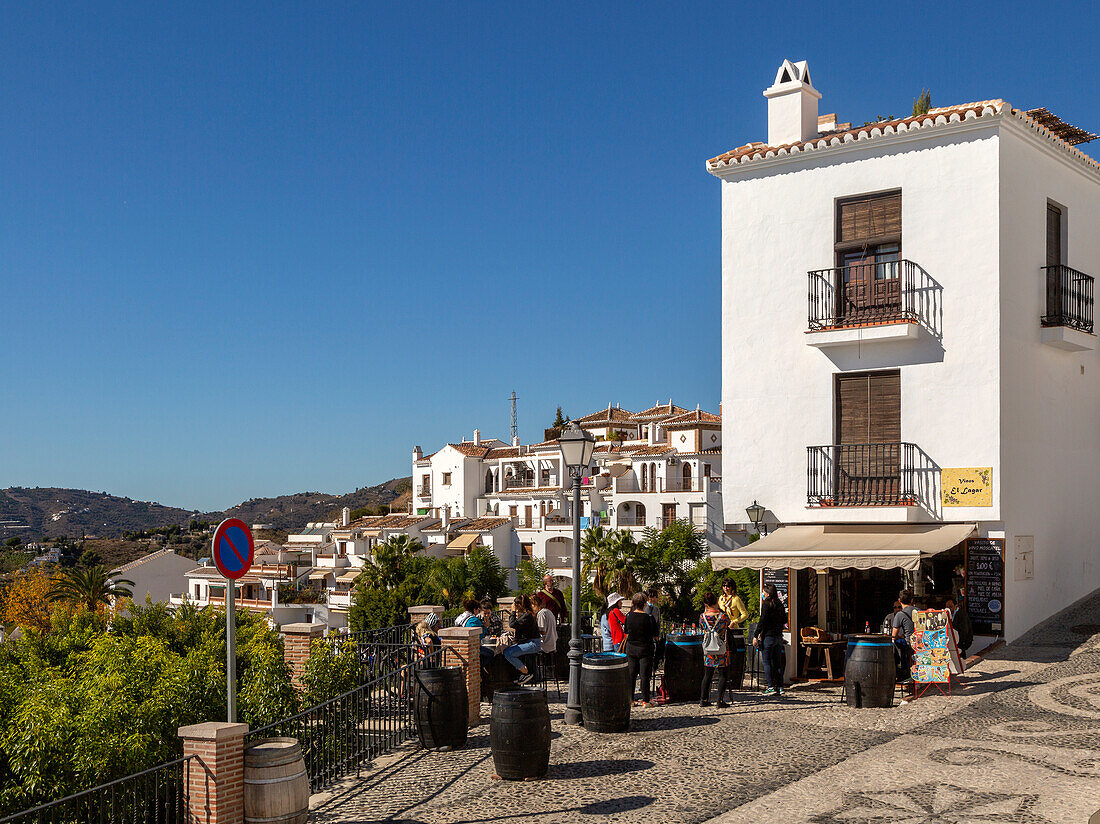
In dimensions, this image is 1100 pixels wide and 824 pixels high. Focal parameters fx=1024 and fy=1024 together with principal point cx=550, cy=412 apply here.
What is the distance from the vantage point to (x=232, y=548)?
9031mm

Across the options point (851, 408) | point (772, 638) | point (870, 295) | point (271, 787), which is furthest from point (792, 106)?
point (271, 787)

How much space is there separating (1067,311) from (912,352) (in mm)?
3407

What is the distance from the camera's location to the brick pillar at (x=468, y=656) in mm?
13430

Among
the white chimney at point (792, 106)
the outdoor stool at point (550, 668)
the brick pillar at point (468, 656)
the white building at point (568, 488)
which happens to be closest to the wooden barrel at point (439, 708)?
the brick pillar at point (468, 656)

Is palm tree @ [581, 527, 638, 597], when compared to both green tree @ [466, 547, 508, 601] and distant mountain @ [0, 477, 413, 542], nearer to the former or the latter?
green tree @ [466, 547, 508, 601]

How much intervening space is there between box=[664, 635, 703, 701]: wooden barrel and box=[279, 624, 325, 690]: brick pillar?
4.87 metres

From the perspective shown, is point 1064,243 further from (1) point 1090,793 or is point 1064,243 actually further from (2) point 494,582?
(2) point 494,582

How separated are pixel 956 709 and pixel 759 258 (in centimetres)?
922

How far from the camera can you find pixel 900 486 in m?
17.5

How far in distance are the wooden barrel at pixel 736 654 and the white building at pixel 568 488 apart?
3574 centimetres

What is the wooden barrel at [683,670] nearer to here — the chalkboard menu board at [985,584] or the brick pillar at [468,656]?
the brick pillar at [468,656]

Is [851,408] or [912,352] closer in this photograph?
[912,352]

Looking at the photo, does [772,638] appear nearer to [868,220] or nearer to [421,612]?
[421,612]

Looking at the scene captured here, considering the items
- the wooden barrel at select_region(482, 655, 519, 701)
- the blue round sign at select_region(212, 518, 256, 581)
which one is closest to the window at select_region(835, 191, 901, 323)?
the wooden barrel at select_region(482, 655, 519, 701)
